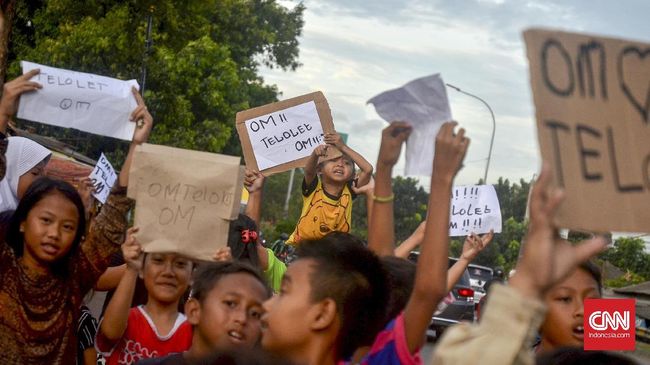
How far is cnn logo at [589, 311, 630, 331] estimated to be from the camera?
6.00 metres

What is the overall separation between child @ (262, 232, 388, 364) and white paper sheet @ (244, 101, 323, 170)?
2.84 meters

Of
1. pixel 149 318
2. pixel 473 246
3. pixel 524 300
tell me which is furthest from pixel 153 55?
pixel 524 300

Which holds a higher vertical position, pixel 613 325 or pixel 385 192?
pixel 385 192

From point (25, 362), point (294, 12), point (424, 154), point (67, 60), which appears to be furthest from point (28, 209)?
point (294, 12)

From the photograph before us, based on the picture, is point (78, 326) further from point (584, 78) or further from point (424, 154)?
point (584, 78)

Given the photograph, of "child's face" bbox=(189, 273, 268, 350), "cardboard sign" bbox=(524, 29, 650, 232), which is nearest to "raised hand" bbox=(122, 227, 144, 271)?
"child's face" bbox=(189, 273, 268, 350)

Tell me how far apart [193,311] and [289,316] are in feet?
3.37

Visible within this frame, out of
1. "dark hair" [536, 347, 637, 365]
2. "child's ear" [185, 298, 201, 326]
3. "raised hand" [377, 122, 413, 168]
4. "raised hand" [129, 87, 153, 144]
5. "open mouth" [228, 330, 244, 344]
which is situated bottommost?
"dark hair" [536, 347, 637, 365]

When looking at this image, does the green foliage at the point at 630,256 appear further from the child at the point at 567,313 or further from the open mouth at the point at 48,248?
the open mouth at the point at 48,248

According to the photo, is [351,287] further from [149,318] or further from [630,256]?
[630,256]

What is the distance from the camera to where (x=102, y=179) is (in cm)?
681

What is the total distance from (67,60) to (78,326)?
56.2 feet

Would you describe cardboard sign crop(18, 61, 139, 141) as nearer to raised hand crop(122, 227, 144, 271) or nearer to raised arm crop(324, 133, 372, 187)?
raised hand crop(122, 227, 144, 271)

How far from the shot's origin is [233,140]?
130 ft
